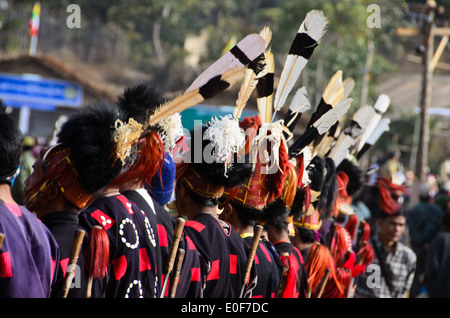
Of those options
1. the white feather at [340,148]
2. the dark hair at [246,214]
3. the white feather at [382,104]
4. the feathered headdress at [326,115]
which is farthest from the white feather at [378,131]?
the dark hair at [246,214]

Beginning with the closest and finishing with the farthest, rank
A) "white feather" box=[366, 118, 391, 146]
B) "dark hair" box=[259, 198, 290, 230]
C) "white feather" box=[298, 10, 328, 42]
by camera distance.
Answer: "white feather" box=[298, 10, 328, 42] < "dark hair" box=[259, 198, 290, 230] < "white feather" box=[366, 118, 391, 146]

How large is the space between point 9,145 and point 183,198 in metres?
1.35

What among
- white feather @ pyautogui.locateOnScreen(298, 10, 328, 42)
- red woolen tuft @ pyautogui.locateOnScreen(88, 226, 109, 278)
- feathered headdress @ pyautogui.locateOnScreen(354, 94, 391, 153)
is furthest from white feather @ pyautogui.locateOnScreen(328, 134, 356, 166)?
red woolen tuft @ pyautogui.locateOnScreen(88, 226, 109, 278)

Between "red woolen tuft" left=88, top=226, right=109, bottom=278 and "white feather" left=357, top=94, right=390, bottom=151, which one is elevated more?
"white feather" left=357, top=94, right=390, bottom=151

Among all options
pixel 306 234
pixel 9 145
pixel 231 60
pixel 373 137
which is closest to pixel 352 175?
pixel 373 137

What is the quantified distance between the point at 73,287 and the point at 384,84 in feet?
104

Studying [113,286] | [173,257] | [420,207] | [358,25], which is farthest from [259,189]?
[358,25]

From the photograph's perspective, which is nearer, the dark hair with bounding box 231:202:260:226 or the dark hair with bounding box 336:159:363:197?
the dark hair with bounding box 231:202:260:226

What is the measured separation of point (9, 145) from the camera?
246cm

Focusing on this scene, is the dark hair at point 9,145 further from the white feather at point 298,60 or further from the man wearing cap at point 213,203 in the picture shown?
the white feather at point 298,60

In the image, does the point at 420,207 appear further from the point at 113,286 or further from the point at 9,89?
the point at 9,89

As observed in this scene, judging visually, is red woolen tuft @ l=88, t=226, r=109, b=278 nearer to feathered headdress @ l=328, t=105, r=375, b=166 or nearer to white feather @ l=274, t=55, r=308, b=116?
white feather @ l=274, t=55, r=308, b=116

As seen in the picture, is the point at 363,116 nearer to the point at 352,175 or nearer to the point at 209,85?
the point at 352,175

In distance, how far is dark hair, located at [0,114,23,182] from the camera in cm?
245
